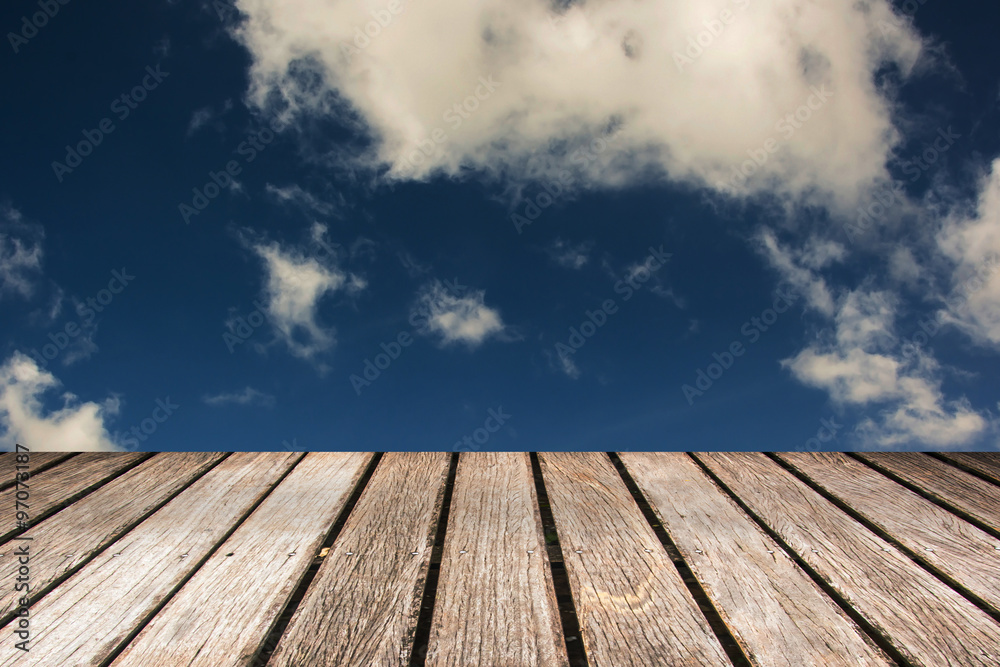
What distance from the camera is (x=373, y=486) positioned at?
2.13 m

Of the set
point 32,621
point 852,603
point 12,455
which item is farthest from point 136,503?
point 852,603

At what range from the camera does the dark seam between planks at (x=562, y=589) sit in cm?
126

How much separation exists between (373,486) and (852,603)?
4.73 ft

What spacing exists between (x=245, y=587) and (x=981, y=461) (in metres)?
2.75

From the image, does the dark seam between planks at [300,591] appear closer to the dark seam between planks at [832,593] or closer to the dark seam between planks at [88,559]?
the dark seam between planks at [88,559]

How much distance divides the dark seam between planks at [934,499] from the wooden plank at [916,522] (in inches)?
0.9

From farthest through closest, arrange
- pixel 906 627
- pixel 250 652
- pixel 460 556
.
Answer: pixel 460 556
pixel 906 627
pixel 250 652

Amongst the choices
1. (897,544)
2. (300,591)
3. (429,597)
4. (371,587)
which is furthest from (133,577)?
(897,544)

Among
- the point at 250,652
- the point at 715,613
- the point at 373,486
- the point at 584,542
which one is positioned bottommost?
the point at 250,652

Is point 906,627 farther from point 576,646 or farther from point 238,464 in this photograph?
point 238,464

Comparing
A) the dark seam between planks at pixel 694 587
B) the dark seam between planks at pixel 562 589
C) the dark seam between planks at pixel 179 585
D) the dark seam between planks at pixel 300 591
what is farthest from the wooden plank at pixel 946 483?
the dark seam between planks at pixel 179 585

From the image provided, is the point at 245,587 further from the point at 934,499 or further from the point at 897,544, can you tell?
the point at 934,499

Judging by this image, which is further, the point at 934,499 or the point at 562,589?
the point at 934,499

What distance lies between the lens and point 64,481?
7.39 feet
